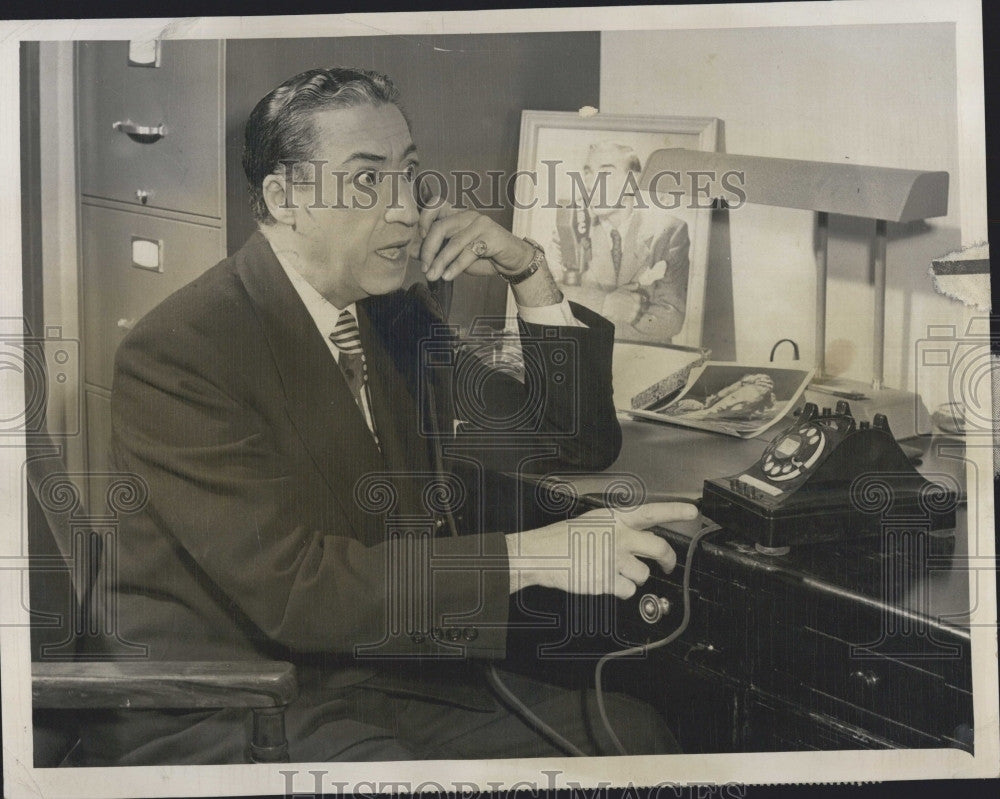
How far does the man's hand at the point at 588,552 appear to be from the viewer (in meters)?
1.68

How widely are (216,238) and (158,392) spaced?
0.95ft

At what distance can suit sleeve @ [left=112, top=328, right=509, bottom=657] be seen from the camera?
64.8 inches

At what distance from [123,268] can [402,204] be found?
0.51m

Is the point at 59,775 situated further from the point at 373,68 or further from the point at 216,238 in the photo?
the point at 373,68

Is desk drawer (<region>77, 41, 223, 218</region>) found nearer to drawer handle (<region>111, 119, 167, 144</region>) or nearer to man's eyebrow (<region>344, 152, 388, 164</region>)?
drawer handle (<region>111, 119, 167, 144</region>)

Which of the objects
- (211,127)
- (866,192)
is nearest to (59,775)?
(211,127)

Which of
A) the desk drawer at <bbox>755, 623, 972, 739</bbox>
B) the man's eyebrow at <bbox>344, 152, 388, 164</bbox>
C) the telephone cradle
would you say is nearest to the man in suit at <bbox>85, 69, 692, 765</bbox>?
the man's eyebrow at <bbox>344, 152, 388, 164</bbox>

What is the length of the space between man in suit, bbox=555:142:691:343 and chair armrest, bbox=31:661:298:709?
0.82 meters

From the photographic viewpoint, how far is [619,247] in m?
1.72

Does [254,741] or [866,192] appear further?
[866,192]

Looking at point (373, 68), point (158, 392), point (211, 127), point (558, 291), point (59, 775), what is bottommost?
point (59, 775)

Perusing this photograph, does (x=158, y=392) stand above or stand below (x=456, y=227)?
below

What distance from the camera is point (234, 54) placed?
5.56 feet

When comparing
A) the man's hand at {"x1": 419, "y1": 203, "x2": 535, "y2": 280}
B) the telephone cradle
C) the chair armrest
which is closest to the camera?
the chair armrest
